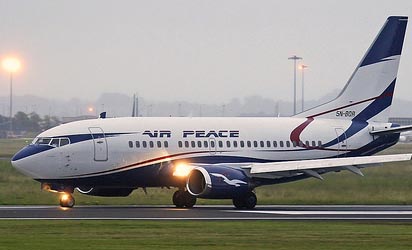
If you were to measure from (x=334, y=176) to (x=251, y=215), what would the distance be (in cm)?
2093

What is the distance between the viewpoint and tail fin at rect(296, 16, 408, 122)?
2314 inches

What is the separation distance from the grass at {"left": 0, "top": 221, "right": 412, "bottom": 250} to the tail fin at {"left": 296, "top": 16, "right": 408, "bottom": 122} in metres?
18.4

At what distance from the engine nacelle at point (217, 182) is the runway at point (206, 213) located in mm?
749

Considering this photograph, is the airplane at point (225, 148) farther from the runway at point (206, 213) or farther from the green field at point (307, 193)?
the green field at point (307, 193)

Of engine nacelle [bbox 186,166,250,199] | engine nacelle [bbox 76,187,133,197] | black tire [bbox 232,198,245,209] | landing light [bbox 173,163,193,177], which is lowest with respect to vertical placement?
black tire [bbox 232,198,245,209]

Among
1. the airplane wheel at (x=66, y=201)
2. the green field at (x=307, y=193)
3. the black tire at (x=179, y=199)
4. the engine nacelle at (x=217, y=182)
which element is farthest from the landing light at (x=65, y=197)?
the engine nacelle at (x=217, y=182)

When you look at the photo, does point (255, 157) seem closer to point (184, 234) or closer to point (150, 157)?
point (150, 157)

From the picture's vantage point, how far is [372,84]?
59031mm

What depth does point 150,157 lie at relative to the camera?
52375mm

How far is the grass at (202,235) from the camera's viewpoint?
31.7m

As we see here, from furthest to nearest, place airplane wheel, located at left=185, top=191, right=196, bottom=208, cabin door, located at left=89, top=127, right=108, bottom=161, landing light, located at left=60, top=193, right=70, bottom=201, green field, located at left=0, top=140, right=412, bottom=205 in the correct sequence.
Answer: green field, located at left=0, top=140, right=412, bottom=205, airplane wheel, located at left=185, top=191, right=196, bottom=208, cabin door, located at left=89, top=127, right=108, bottom=161, landing light, located at left=60, top=193, right=70, bottom=201

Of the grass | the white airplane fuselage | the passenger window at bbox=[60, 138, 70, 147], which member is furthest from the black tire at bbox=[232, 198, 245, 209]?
the grass

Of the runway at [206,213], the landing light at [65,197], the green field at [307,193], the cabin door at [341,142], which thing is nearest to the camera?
the runway at [206,213]

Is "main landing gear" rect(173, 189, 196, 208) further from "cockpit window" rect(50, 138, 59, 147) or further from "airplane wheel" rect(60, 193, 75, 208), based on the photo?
"cockpit window" rect(50, 138, 59, 147)
